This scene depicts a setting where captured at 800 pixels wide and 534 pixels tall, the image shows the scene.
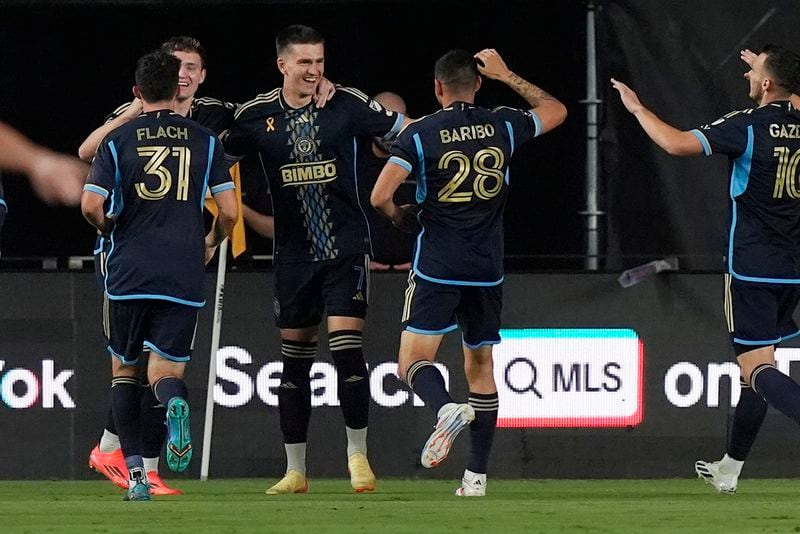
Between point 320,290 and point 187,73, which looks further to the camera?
point 187,73

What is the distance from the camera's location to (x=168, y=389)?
28.8ft

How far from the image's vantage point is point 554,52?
12336 mm

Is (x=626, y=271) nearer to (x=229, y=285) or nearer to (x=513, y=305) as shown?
(x=513, y=305)

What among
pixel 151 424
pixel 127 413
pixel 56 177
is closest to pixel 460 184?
pixel 127 413

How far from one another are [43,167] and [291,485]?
11.9 ft

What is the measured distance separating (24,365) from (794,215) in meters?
4.71

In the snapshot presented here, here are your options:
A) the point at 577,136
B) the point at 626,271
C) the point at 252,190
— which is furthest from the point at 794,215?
the point at 252,190

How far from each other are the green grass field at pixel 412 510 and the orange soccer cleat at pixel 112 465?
0.14 metres

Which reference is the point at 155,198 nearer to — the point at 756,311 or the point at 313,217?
the point at 313,217

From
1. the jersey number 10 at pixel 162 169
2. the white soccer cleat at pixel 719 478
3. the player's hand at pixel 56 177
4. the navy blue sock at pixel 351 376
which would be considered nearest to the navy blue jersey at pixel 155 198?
the jersey number 10 at pixel 162 169

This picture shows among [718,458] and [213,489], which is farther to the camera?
[718,458]

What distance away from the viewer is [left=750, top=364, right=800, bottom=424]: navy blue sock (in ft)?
29.7

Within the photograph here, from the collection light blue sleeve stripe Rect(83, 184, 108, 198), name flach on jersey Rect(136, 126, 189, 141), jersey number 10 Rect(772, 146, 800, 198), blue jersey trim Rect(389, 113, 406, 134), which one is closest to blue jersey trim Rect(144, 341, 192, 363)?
light blue sleeve stripe Rect(83, 184, 108, 198)

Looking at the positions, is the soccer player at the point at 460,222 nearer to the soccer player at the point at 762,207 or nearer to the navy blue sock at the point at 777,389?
the soccer player at the point at 762,207
